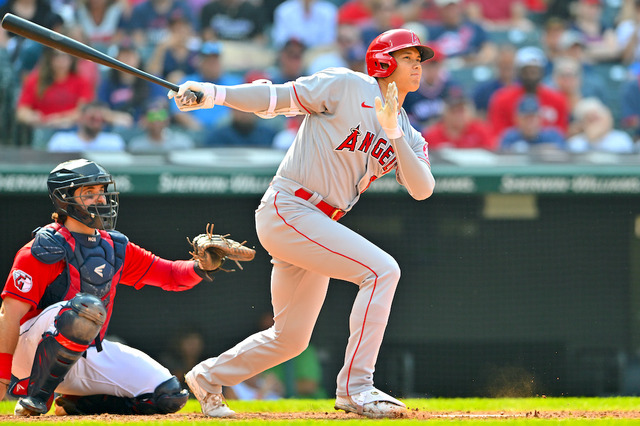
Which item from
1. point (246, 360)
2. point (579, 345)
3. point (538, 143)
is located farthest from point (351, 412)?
point (538, 143)

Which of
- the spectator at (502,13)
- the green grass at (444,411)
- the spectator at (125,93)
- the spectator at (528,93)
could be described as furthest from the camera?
the spectator at (502,13)

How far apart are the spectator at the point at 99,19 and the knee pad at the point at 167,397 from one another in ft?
19.3

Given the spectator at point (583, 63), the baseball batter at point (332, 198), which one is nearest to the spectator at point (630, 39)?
the spectator at point (583, 63)

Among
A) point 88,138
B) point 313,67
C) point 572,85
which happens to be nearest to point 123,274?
point 88,138

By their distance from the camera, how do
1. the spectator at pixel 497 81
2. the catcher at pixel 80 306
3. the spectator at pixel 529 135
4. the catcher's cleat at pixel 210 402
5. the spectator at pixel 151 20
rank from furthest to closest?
the spectator at pixel 151 20, the spectator at pixel 497 81, the spectator at pixel 529 135, the catcher's cleat at pixel 210 402, the catcher at pixel 80 306

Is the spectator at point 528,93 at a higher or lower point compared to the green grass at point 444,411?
higher

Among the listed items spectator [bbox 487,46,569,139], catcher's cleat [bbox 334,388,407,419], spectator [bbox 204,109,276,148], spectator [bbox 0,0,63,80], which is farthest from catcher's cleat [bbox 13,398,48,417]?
spectator [bbox 487,46,569,139]

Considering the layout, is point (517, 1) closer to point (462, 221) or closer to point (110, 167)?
point (462, 221)

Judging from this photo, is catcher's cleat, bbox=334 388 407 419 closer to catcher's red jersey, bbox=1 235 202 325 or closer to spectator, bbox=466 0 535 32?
catcher's red jersey, bbox=1 235 202 325

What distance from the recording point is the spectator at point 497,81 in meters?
9.13

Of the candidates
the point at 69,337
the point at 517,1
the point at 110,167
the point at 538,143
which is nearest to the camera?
the point at 69,337

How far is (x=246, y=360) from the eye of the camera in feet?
13.2

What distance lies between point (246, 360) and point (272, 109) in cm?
109

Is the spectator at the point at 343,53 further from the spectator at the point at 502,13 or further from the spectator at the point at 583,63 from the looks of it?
the spectator at the point at 583,63
